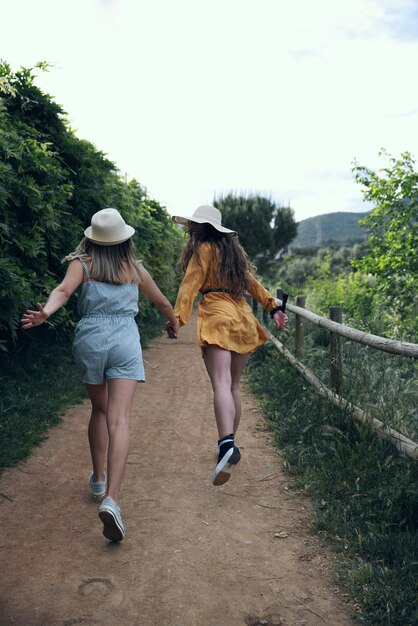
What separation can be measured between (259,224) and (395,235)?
26.5 meters

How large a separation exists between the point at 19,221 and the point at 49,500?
2730mm

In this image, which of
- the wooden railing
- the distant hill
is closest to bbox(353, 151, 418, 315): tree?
the wooden railing

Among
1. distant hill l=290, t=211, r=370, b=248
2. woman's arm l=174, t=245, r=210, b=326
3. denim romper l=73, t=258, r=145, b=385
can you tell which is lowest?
denim romper l=73, t=258, r=145, b=385

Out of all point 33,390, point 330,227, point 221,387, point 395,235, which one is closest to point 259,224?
point 395,235

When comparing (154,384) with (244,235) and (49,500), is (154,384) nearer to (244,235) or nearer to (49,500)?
(49,500)

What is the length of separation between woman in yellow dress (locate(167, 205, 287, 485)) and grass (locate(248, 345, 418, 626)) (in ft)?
2.38

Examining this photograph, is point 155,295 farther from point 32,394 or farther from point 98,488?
point 32,394

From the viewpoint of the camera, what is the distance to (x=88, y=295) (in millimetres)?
3385

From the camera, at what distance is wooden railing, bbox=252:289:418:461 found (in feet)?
12.1

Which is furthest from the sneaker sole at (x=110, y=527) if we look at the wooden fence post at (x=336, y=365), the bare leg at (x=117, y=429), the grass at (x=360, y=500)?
the wooden fence post at (x=336, y=365)

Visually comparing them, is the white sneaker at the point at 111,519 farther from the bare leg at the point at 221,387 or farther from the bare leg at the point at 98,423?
the bare leg at the point at 221,387

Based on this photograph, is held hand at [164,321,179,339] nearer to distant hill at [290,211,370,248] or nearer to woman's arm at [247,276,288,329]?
woman's arm at [247,276,288,329]

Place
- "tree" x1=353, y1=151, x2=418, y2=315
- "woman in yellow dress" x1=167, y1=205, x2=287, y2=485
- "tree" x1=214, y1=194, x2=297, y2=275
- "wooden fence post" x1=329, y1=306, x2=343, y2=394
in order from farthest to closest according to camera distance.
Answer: "tree" x1=214, y1=194, x2=297, y2=275
"tree" x1=353, y1=151, x2=418, y2=315
"wooden fence post" x1=329, y1=306, x2=343, y2=394
"woman in yellow dress" x1=167, y1=205, x2=287, y2=485

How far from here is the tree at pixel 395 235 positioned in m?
13.4
